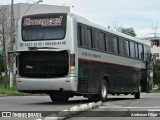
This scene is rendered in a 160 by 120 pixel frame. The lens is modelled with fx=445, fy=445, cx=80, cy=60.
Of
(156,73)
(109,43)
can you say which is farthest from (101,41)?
(156,73)

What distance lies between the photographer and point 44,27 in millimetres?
17750

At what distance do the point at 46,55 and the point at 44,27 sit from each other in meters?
1.15

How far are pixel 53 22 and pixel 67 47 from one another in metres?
1.27

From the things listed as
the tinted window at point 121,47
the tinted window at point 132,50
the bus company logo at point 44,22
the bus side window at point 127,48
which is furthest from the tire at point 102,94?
the tinted window at point 132,50

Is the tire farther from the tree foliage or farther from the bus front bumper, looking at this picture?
the tree foliage

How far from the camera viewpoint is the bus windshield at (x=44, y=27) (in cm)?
1750

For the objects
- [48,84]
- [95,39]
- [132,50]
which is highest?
[95,39]

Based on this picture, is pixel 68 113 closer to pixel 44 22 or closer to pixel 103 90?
pixel 44 22

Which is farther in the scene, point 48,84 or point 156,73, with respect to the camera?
point 156,73

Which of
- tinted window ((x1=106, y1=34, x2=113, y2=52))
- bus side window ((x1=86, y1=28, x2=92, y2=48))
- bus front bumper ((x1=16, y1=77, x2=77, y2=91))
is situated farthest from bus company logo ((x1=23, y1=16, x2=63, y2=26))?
tinted window ((x1=106, y1=34, x2=113, y2=52))

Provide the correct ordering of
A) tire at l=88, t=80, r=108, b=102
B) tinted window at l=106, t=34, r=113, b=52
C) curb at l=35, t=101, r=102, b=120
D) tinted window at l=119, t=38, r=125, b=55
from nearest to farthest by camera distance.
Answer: curb at l=35, t=101, r=102, b=120, tire at l=88, t=80, r=108, b=102, tinted window at l=106, t=34, r=113, b=52, tinted window at l=119, t=38, r=125, b=55

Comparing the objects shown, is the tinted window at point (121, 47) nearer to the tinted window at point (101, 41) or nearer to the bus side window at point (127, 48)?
the bus side window at point (127, 48)

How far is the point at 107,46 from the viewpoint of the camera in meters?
20.4

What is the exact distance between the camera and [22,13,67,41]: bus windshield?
17.5 metres
